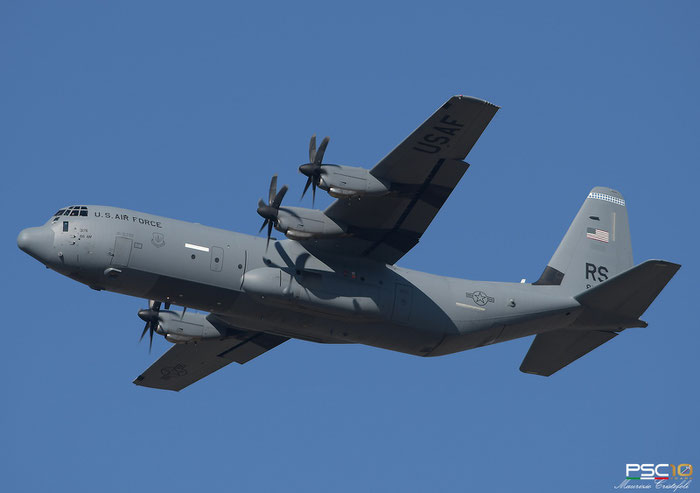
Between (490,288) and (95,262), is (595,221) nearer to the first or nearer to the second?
(490,288)

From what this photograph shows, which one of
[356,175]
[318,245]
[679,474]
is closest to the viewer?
[356,175]

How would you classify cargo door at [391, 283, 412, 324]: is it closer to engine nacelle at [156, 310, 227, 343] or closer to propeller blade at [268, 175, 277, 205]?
propeller blade at [268, 175, 277, 205]

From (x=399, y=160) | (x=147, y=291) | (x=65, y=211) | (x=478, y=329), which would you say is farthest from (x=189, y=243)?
(x=478, y=329)

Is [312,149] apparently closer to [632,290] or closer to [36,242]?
[36,242]

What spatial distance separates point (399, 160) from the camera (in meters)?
27.5

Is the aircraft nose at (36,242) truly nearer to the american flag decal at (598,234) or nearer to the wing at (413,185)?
the wing at (413,185)

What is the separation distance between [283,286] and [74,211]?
20.5 feet

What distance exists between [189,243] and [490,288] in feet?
31.4

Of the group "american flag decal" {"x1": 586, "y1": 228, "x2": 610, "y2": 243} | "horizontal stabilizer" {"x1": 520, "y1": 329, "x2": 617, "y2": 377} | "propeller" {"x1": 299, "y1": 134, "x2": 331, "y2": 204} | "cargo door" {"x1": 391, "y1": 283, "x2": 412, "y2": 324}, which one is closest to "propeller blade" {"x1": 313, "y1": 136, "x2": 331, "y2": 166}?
"propeller" {"x1": 299, "y1": 134, "x2": 331, "y2": 204}

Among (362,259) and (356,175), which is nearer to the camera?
(356,175)

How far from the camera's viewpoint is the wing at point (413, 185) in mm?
26969

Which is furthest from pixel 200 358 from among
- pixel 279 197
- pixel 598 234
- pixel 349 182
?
pixel 598 234

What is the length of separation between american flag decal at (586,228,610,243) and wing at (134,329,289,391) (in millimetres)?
11103

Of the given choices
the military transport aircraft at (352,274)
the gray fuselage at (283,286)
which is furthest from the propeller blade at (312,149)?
the gray fuselage at (283,286)
